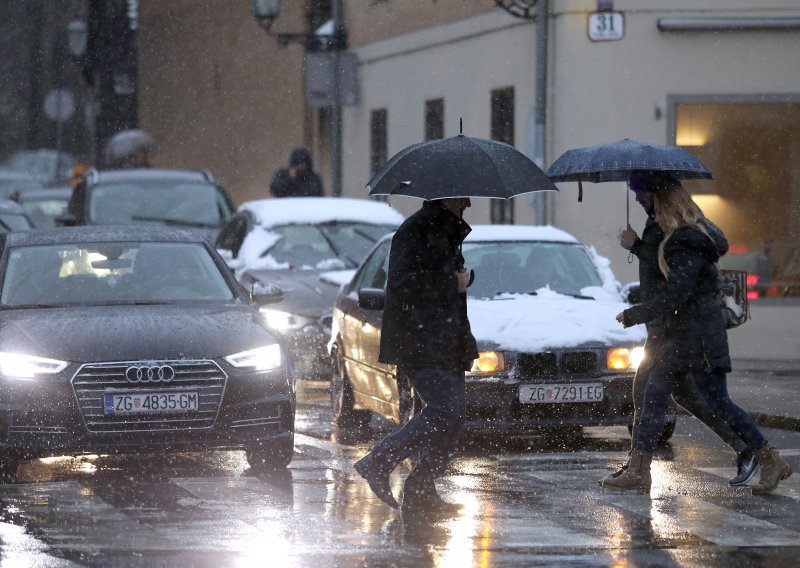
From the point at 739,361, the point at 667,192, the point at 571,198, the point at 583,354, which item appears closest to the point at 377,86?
the point at 571,198

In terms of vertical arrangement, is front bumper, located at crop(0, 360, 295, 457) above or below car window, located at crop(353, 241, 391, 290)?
below

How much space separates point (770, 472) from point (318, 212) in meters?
9.08

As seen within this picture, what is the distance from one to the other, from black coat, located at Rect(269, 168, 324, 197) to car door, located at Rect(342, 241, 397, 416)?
32.0ft

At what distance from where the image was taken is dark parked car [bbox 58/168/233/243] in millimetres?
21469

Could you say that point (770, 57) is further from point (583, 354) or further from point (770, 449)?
point (770, 449)

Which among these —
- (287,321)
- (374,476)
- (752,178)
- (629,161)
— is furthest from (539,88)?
(374,476)

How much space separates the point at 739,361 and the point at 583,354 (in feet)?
21.8

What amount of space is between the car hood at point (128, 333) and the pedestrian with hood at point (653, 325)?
2.12 meters

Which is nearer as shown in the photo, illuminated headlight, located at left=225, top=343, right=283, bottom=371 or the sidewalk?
illuminated headlight, located at left=225, top=343, right=283, bottom=371

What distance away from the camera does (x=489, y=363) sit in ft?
37.6

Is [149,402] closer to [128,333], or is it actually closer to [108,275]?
[128,333]

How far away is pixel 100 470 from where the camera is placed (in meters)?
10.6

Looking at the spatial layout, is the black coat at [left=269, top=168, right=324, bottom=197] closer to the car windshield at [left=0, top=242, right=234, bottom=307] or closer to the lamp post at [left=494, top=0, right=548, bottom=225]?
the lamp post at [left=494, top=0, right=548, bottom=225]

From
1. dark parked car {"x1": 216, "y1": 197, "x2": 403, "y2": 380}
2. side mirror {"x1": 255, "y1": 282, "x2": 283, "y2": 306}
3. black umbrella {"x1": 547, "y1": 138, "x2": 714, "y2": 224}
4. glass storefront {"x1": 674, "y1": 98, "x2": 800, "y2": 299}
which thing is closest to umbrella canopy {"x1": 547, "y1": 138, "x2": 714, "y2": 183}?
black umbrella {"x1": 547, "y1": 138, "x2": 714, "y2": 224}
